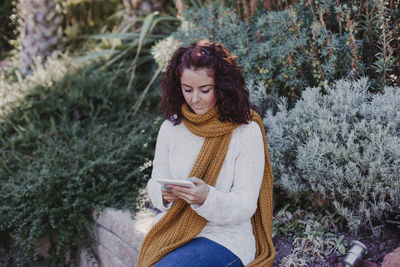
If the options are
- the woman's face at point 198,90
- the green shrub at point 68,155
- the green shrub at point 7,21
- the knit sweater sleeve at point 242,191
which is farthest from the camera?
the green shrub at point 7,21

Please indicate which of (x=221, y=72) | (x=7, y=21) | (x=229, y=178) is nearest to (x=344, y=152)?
(x=229, y=178)

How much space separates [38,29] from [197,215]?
15.2 feet

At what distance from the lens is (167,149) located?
2.03 metres

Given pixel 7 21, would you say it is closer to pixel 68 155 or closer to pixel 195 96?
pixel 68 155

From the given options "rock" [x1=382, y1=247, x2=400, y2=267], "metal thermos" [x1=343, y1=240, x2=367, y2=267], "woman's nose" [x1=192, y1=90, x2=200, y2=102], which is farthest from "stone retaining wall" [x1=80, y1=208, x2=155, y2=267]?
"rock" [x1=382, y1=247, x2=400, y2=267]

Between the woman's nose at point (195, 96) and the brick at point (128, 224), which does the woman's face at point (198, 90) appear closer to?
the woman's nose at point (195, 96)

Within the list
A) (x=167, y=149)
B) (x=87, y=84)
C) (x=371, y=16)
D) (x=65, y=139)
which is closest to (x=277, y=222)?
(x=167, y=149)

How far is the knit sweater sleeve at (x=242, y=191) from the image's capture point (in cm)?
168

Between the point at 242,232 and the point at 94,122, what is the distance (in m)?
2.73

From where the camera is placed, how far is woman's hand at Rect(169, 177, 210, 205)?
5.37 ft

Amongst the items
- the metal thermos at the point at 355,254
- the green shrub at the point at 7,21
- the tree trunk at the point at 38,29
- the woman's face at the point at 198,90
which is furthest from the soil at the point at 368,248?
the green shrub at the point at 7,21

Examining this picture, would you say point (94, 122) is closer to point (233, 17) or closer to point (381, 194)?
point (233, 17)

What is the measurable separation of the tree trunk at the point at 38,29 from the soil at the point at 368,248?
4510 millimetres

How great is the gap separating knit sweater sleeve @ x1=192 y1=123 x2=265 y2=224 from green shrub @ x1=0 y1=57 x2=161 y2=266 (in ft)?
4.29
